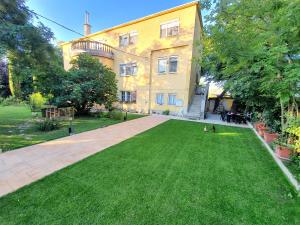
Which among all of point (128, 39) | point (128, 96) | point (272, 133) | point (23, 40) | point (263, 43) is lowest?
point (272, 133)

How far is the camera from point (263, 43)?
14.9 ft

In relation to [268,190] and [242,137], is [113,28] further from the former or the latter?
[268,190]

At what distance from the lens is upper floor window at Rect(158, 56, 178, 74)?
45.8 ft

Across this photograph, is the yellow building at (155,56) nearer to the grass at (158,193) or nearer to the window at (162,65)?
the window at (162,65)

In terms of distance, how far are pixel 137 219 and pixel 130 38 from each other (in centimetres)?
1703

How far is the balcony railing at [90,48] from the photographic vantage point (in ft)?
50.8

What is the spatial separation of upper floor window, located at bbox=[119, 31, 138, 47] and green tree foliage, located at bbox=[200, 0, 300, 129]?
9819 millimetres

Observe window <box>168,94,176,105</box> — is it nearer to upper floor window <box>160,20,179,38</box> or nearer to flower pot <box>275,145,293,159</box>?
upper floor window <box>160,20,179,38</box>

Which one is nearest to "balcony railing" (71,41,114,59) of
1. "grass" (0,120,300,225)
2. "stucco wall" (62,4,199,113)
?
"stucco wall" (62,4,199,113)

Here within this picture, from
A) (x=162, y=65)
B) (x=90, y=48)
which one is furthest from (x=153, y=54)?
(x=90, y=48)

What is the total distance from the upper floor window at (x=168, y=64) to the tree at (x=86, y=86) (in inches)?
195

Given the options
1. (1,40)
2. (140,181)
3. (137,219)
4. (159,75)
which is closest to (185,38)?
(159,75)

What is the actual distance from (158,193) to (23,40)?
7.51 meters

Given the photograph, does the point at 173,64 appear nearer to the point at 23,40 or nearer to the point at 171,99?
the point at 171,99
